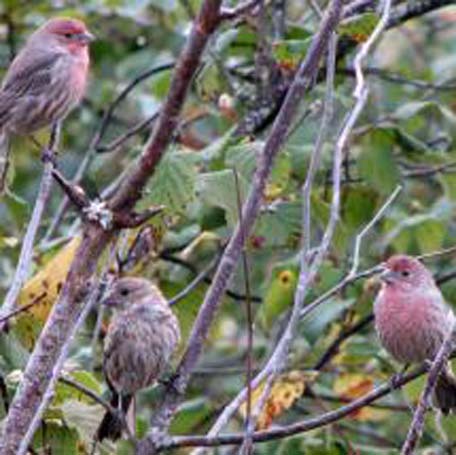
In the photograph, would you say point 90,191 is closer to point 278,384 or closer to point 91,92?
point 91,92

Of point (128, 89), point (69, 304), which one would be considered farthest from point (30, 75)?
point (69, 304)

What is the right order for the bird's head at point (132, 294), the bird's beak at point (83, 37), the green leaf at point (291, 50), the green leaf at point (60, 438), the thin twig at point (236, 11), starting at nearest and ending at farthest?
the thin twig at point (236, 11), the green leaf at point (60, 438), the green leaf at point (291, 50), the bird's head at point (132, 294), the bird's beak at point (83, 37)

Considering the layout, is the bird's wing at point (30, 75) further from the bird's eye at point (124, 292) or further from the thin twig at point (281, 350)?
the thin twig at point (281, 350)

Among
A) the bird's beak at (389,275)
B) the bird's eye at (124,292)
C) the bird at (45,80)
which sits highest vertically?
the bird at (45,80)

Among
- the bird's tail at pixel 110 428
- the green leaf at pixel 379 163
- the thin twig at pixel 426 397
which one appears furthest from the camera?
the green leaf at pixel 379 163

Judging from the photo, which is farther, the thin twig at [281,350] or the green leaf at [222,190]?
the green leaf at [222,190]

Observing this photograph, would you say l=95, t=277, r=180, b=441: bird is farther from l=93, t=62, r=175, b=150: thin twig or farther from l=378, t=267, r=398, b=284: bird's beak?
l=93, t=62, r=175, b=150: thin twig

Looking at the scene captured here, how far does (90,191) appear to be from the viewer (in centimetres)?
820

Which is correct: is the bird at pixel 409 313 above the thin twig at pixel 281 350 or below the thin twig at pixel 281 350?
below

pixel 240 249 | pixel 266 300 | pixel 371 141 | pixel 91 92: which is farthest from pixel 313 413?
pixel 240 249

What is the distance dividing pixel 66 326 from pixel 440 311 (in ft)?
10.7

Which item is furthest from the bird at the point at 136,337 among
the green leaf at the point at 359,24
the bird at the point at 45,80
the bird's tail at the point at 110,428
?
the green leaf at the point at 359,24

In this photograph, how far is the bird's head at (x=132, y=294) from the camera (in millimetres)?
6508

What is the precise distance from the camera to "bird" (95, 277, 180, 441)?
6.32 m
